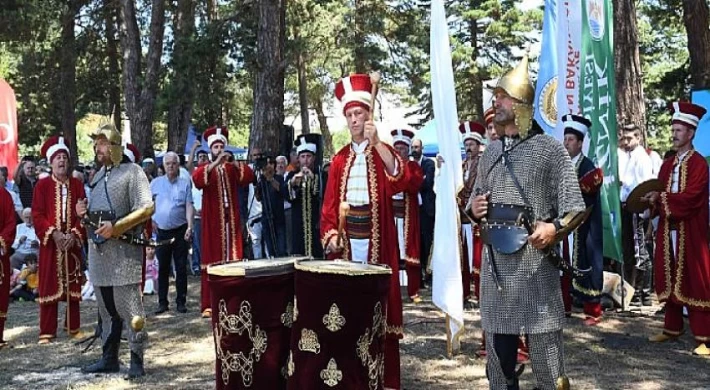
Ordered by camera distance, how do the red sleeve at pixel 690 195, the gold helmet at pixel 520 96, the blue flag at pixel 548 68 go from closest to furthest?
1. the gold helmet at pixel 520 96
2. the red sleeve at pixel 690 195
3. the blue flag at pixel 548 68

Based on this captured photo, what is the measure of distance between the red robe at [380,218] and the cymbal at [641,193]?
3051mm

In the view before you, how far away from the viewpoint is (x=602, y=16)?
891 centimetres

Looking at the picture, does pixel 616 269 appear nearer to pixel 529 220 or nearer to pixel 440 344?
pixel 440 344

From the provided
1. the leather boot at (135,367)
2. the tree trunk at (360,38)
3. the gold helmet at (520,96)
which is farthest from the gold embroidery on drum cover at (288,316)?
the tree trunk at (360,38)

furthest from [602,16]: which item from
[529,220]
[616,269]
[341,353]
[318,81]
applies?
[318,81]

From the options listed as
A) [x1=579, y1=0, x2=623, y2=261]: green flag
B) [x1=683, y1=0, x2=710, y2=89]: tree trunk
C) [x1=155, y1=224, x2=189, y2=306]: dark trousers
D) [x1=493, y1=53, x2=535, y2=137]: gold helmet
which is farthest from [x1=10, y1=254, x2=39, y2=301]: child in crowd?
[x1=683, y1=0, x2=710, y2=89]: tree trunk

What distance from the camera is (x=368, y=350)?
516 cm

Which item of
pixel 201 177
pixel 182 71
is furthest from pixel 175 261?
pixel 182 71

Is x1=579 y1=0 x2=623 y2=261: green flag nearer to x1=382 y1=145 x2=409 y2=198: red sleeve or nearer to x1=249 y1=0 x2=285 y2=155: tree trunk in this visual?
x1=382 y1=145 x2=409 y2=198: red sleeve

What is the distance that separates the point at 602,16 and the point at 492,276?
16.6 ft

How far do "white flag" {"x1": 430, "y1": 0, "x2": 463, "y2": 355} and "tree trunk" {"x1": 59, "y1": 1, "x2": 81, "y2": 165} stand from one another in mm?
17794

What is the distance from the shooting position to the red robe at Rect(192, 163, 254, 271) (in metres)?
10.0

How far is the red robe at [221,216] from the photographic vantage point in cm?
1002

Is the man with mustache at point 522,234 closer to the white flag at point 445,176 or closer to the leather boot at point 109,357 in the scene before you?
the white flag at point 445,176
